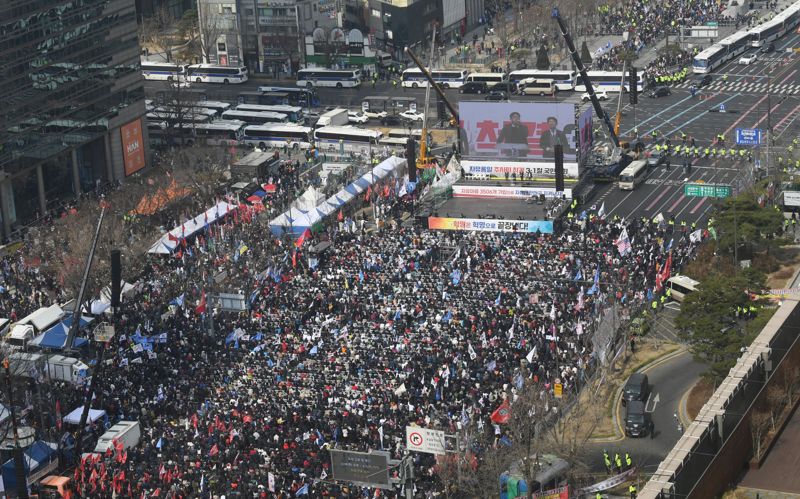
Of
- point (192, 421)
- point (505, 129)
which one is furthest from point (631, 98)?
point (192, 421)

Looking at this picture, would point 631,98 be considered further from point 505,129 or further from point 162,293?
point 162,293

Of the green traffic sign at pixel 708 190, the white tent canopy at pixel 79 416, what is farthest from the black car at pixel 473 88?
the white tent canopy at pixel 79 416

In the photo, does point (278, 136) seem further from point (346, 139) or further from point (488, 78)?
point (488, 78)

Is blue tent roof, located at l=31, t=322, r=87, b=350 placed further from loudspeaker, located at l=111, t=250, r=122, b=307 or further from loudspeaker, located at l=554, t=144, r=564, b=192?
loudspeaker, located at l=554, t=144, r=564, b=192

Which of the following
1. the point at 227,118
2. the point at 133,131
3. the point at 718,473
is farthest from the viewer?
the point at 227,118

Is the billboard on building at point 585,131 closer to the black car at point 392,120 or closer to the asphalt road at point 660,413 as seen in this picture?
the black car at point 392,120

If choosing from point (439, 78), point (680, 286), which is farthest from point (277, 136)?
point (680, 286)

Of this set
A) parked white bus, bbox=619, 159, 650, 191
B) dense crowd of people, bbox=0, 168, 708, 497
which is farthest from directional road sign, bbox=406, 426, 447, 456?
parked white bus, bbox=619, 159, 650, 191

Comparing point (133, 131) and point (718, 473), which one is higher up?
point (133, 131)
